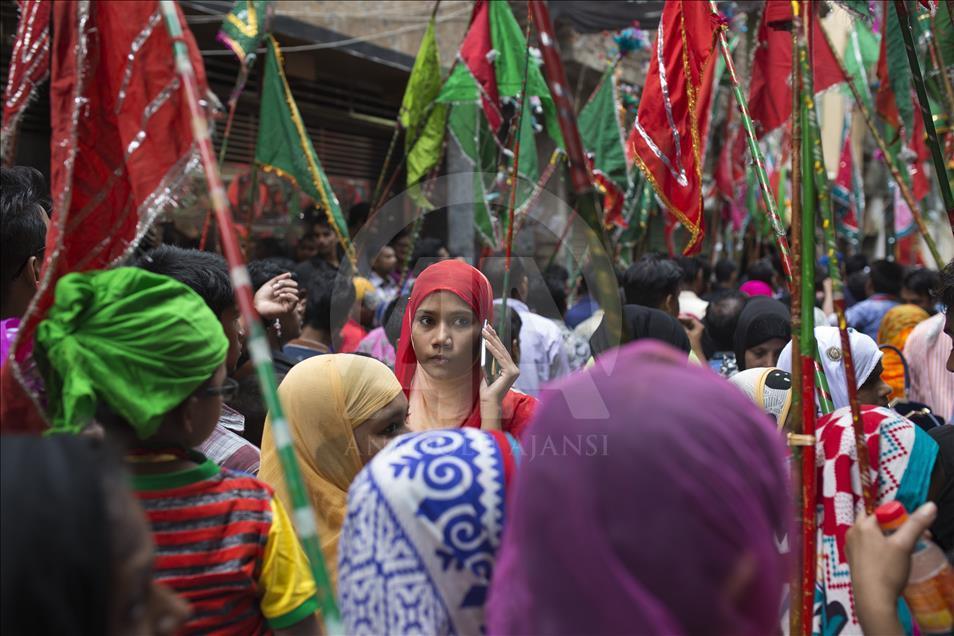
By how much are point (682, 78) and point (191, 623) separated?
2.73 meters

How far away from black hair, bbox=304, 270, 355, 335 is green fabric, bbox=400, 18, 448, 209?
243 centimetres

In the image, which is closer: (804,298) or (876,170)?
(804,298)

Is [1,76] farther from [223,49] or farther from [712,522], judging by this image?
[712,522]

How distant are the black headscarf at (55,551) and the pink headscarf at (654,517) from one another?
1.74ft

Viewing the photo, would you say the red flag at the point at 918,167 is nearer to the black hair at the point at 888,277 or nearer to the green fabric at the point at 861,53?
the black hair at the point at 888,277

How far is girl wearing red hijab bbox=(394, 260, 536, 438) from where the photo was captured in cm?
249

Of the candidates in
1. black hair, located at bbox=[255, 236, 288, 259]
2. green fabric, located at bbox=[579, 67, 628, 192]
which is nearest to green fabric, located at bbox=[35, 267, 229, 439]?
green fabric, located at bbox=[579, 67, 628, 192]

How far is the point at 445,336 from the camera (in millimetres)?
2484

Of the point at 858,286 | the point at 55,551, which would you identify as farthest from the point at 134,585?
the point at 858,286

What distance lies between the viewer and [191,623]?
149cm

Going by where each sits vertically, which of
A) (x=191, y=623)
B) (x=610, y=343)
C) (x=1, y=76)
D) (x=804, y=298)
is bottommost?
(x=191, y=623)

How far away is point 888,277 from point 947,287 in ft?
13.7

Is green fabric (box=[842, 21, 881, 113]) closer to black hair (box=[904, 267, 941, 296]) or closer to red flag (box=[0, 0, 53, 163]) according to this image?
black hair (box=[904, 267, 941, 296])

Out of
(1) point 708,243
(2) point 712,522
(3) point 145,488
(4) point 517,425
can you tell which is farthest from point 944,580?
(1) point 708,243
